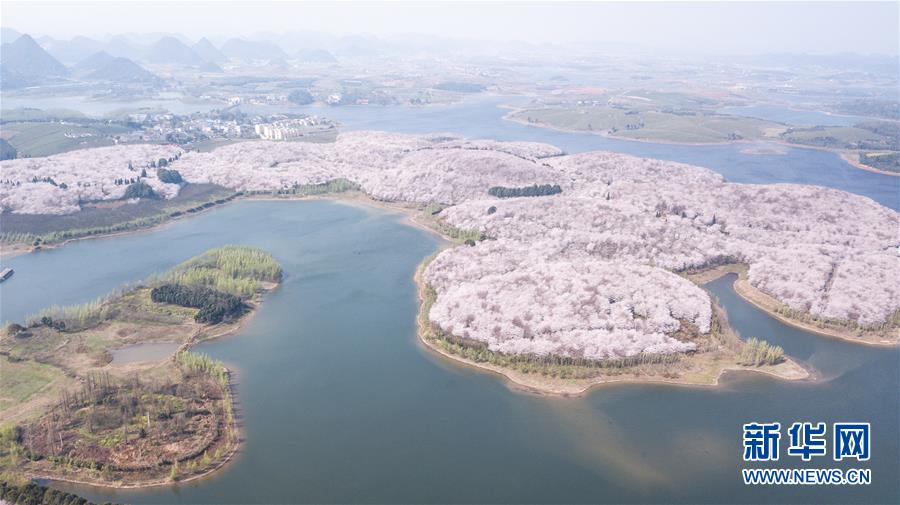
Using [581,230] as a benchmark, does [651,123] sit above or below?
above

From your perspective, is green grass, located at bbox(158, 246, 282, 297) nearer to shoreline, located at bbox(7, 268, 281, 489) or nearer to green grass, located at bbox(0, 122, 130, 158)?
shoreline, located at bbox(7, 268, 281, 489)

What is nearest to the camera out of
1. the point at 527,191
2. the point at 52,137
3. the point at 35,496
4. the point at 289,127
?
the point at 35,496

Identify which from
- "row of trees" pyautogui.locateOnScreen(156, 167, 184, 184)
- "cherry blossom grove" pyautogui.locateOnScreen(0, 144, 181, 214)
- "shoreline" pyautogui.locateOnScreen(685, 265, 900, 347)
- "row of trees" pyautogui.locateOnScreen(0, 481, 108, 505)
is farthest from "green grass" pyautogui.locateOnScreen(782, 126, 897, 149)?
"row of trees" pyautogui.locateOnScreen(0, 481, 108, 505)

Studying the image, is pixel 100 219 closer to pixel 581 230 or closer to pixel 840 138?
pixel 581 230

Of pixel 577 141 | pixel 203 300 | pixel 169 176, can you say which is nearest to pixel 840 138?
pixel 577 141

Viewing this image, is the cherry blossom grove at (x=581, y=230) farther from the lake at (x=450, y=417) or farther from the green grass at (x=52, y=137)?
the green grass at (x=52, y=137)

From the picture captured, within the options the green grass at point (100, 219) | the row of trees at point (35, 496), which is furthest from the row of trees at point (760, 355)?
the green grass at point (100, 219)

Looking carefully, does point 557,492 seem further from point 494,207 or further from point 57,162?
point 57,162
